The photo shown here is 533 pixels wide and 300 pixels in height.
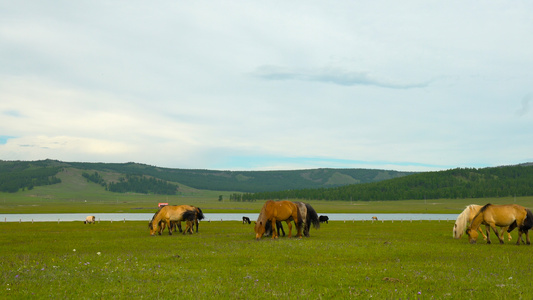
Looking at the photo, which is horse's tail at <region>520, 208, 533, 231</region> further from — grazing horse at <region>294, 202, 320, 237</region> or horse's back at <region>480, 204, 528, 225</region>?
grazing horse at <region>294, 202, 320, 237</region>

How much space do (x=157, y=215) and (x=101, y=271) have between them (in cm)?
2153

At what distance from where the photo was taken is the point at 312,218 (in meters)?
33.1

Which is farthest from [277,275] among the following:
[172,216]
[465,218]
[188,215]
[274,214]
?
[172,216]

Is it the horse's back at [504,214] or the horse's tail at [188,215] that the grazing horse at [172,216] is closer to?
the horse's tail at [188,215]

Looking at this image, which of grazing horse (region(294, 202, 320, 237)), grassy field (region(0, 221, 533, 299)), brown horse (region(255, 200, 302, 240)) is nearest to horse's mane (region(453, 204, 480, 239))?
grassy field (region(0, 221, 533, 299))

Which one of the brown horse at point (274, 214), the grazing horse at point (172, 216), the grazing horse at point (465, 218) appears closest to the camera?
the brown horse at point (274, 214)

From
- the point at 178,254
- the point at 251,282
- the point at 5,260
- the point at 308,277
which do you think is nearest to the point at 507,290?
the point at 308,277

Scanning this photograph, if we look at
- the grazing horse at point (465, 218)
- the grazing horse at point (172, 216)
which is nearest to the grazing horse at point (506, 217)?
the grazing horse at point (465, 218)

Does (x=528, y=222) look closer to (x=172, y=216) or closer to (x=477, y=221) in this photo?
(x=477, y=221)

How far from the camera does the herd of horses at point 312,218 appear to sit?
2620cm

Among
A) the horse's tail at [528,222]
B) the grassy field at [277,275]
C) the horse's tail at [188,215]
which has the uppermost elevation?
the horse's tail at [528,222]

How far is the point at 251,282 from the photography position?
13.3 m

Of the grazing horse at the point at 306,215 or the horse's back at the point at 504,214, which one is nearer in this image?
the horse's back at the point at 504,214

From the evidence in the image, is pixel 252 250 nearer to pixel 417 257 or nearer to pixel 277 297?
pixel 417 257
